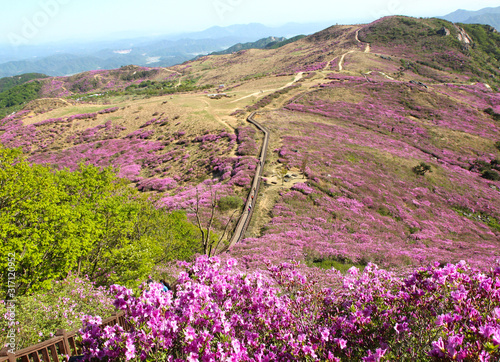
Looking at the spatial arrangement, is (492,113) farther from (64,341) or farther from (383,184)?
(64,341)

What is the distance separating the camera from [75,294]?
11164 mm

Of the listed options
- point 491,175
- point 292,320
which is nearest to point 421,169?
point 491,175

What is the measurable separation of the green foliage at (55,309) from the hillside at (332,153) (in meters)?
9.00

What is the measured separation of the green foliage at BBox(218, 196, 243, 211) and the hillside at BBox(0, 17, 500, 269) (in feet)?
6.69

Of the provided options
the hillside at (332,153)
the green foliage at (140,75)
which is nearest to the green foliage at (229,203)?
the hillside at (332,153)

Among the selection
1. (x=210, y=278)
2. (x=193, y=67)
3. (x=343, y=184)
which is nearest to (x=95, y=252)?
(x=210, y=278)

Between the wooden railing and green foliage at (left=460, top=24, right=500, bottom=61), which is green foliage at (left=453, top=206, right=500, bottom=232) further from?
green foliage at (left=460, top=24, right=500, bottom=61)

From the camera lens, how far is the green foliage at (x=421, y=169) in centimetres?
3617

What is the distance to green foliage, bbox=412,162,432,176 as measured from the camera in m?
36.2

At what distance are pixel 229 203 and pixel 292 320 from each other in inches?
803

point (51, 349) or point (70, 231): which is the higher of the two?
point (70, 231)

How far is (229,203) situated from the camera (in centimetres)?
2608

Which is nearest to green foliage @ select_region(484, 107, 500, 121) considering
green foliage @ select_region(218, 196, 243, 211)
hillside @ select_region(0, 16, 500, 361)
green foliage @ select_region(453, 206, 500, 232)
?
hillside @ select_region(0, 16, 500, 361)

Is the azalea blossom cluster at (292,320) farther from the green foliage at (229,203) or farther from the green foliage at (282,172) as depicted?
the green foliage at (282,172)
